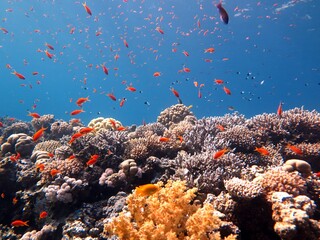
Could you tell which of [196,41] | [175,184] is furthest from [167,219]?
[196,41]

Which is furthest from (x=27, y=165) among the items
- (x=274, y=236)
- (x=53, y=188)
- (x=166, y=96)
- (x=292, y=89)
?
(x=166, y=96)

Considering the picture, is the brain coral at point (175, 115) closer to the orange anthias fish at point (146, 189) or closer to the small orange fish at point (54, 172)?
the small orange fish at point (54, 172)

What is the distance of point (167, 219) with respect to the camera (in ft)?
12.8

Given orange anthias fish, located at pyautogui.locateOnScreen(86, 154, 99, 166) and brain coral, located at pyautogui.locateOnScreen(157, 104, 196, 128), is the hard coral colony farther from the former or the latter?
brain coral, located at pyautogui.locateOnScreen(157, 104, 196, 128)

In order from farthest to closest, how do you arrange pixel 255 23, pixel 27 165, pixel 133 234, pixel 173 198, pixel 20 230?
pixel 255 23 → pixel 27 165 → pixel 20 230 → pixel 173 198 → pixel 133 234

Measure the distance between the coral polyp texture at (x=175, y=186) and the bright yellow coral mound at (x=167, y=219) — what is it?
0.02 metres

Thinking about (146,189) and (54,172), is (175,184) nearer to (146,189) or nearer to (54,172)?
(146,189)

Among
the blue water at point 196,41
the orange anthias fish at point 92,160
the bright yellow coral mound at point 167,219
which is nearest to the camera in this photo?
the bright yellow coral mound at point 167,219

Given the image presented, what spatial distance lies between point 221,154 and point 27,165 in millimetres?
6581

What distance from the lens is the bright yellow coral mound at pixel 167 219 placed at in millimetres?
3660

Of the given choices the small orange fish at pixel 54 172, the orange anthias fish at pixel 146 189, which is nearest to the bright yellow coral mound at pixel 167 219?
the orange anthias fish at pixel 146 189

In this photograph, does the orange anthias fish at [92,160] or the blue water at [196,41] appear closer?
the orange anthias fish at [92,160]

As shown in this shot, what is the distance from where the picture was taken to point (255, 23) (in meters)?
51.1

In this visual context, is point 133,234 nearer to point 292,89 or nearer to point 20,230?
point 20,230
